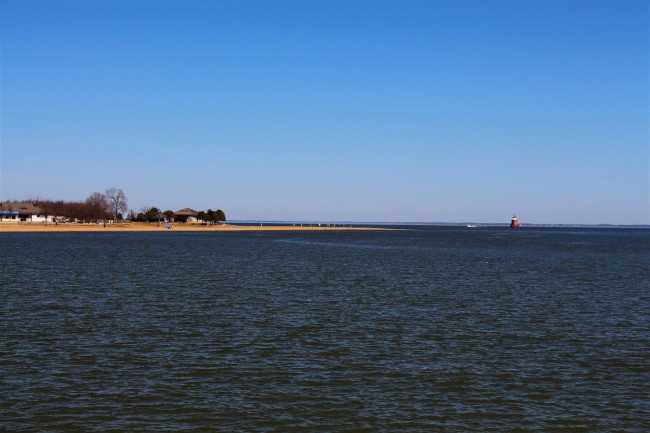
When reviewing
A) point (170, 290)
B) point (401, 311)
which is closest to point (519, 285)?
point (401, 311)

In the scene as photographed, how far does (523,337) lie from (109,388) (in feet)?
58.6

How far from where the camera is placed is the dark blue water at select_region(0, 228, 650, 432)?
1672 cm

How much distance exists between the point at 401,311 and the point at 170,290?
60.1ft

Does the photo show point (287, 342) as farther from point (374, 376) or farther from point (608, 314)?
point (608, 314)

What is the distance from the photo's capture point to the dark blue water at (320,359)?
54.9 feet

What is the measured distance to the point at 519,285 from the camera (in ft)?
166

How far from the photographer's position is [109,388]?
19.0 meters

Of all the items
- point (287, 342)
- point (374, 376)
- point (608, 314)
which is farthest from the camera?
point (608, 314)

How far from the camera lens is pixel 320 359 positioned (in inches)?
904

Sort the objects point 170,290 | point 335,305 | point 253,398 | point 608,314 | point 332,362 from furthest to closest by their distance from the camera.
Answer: point 170,290
point 335,305
point 608,314
point 332,362
point 253,398

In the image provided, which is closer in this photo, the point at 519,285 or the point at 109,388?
the point at 109,388

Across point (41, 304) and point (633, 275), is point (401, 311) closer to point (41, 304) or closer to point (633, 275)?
point (41, 304)

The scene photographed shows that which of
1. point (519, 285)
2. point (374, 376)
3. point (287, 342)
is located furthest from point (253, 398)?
point (519, 285)

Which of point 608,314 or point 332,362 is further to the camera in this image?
point 608,314
